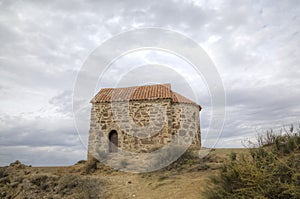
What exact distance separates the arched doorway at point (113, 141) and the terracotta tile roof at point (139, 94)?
81.8 inches

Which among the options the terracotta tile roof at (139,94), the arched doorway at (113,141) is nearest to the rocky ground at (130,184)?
the arched doorway at (113,141)

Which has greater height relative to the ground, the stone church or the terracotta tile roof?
the terracotta tile roof

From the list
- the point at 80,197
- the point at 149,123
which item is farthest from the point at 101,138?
the point at 80,197

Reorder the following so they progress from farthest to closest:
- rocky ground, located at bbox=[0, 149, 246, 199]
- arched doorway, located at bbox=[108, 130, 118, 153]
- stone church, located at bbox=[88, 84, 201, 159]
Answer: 1. arched doorway, located at bbox=[108, 130, 118, 153]
2. stone church, located at bbox=[88, 84, 201, 159]
3. rocky ground, located at bbox=[0, 149, 246, 199]

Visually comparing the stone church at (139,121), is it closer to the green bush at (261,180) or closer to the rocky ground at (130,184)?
the rocky ground at (130,184)

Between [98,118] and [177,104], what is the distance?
503 centimetres

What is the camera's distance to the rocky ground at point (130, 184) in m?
→ 6.54

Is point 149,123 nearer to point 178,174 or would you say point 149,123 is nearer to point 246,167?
point 178,174

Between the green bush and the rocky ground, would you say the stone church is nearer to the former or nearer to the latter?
the rocky ground

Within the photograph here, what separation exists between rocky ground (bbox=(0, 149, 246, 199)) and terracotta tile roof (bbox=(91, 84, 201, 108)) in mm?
5338

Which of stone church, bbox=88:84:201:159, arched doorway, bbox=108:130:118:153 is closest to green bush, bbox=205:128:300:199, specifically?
stone church, bbox=88:84:201:159

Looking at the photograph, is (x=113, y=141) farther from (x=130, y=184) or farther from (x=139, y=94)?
(x=130, y=184)

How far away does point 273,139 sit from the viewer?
21.7ft

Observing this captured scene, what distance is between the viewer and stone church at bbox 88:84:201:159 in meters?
13.7
